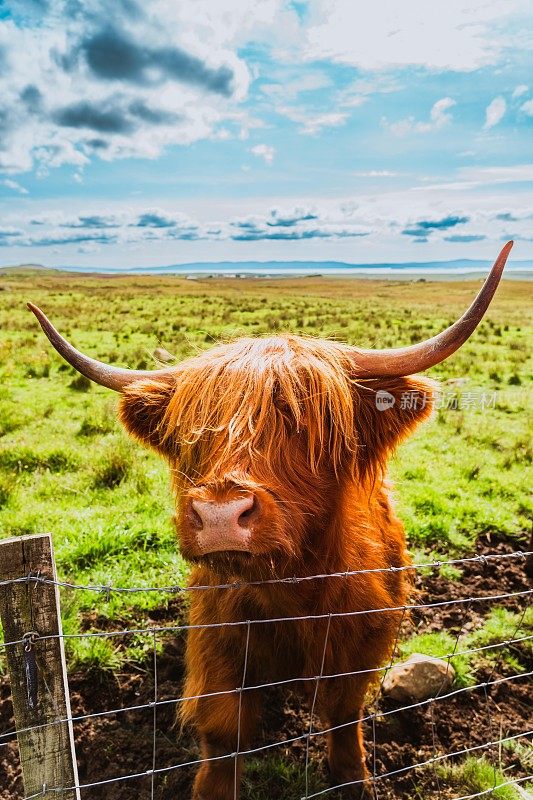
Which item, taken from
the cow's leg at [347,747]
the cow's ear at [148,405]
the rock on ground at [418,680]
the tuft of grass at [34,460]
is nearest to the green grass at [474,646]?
the rock on ground at [418,680]

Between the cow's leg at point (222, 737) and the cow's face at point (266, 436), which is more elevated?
the cow's face at point (266, 436)

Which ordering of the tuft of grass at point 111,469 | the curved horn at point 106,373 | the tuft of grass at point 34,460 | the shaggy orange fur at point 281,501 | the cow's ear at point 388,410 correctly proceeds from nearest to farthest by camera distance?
the shaggy orange fur at point 281,501 < the cow's ear at point 388,410 < the curved horn at point 106,373 < the tuft of grass at point 111,469 < the tuft of grass at point 34,460

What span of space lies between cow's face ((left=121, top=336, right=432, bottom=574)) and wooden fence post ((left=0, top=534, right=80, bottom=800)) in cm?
47

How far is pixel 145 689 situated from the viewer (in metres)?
3.51

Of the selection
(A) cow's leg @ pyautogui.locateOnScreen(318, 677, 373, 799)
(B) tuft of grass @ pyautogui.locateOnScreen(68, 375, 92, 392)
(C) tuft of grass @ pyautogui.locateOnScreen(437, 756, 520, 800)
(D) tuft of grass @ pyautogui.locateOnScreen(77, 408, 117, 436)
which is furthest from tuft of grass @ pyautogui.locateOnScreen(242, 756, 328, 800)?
(B) tuft of grass @ pyautogui.locateOnScreen(68, 375, 92, 392)

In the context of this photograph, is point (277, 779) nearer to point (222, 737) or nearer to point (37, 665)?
point (222, 737)

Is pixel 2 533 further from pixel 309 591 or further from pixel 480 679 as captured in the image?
pixel 480 679

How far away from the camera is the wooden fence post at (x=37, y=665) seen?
5.49ft

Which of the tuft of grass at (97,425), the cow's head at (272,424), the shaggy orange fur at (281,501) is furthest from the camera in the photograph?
the tuft of grass at (97,425)

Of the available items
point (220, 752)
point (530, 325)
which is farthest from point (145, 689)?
point (530, 325)

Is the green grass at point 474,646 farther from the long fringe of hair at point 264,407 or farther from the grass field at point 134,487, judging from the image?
the long fringe of hair at point 264,407

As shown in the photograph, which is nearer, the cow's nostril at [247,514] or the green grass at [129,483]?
the cow's nostril at [247,514]

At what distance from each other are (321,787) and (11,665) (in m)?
2.05

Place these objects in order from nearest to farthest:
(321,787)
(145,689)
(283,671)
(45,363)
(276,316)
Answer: (283,671), (321,787), (145,689), (45,363), (276,316)
